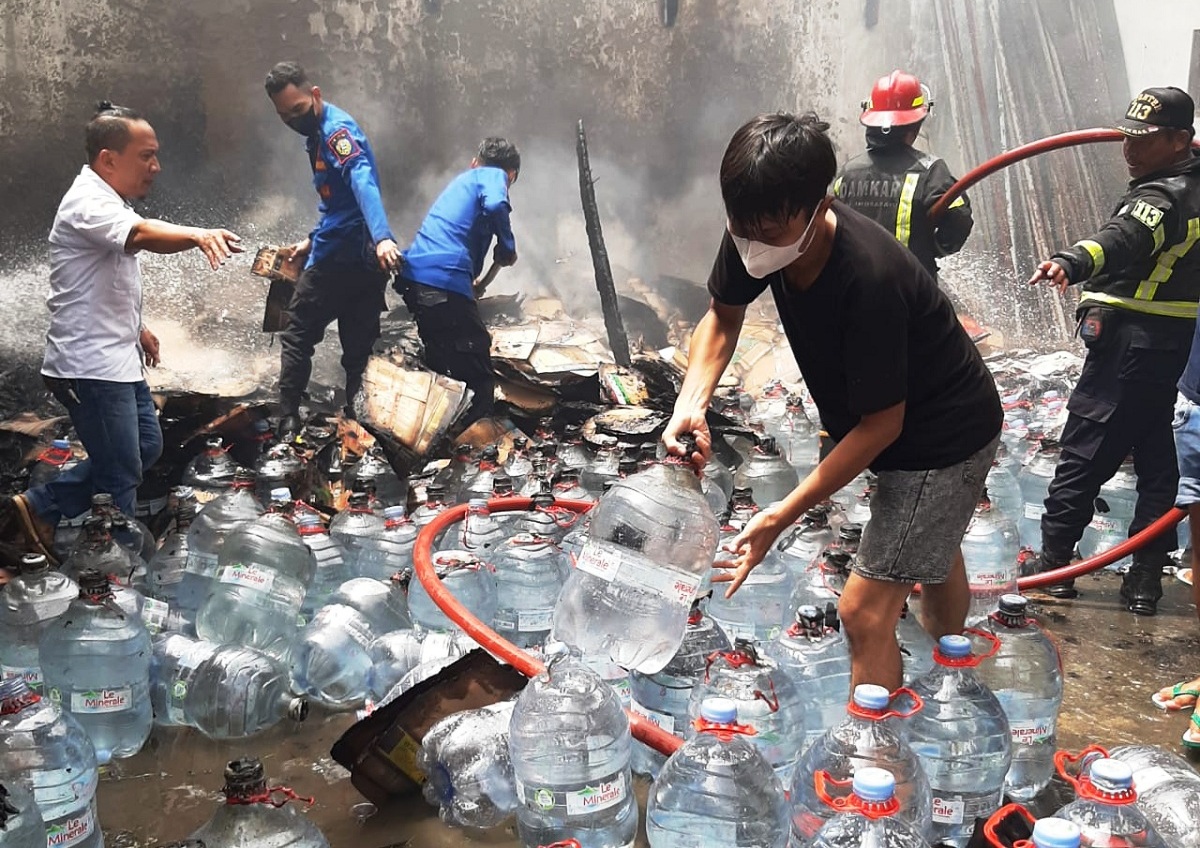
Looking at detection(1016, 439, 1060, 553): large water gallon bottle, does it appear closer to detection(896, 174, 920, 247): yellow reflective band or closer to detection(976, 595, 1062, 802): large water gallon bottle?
detection(896, 174, 920, 247): yellow reflective band

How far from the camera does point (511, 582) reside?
153 inches

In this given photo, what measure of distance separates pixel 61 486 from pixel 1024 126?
8.86 metres

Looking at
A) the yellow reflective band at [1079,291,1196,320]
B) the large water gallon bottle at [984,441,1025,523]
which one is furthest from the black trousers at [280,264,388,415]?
the yellow reflective band at [1079,291,1196,320]

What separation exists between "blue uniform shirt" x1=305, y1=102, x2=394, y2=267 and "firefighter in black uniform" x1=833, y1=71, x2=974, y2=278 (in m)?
3.06

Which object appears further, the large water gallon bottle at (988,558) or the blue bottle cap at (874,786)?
the large water gallon bottle at (988,558)

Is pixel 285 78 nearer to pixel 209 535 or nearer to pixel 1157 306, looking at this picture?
pixel 209 535

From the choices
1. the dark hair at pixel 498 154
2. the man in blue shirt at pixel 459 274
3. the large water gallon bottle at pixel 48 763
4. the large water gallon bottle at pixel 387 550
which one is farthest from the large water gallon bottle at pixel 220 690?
the dark hair at pixel 498 154

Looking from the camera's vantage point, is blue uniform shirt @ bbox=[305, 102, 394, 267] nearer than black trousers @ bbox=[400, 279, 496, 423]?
Yes

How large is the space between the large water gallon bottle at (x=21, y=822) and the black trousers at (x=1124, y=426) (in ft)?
13.9

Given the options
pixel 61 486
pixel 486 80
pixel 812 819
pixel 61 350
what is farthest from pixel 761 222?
pixel 486 80

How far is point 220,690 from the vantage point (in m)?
3.33

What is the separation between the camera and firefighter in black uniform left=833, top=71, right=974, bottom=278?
539 centimetres

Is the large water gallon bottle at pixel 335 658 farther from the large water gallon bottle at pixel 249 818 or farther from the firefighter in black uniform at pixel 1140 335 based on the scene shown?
the firefighter in black uniform at pixel 1140 335

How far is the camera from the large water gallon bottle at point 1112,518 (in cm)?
539
